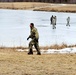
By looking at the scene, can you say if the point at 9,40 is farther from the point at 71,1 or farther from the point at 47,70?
the point at 71,1

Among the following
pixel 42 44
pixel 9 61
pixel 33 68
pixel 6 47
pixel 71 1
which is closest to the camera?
pixel 33 68

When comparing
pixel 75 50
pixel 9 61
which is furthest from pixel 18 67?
pixel 75 50

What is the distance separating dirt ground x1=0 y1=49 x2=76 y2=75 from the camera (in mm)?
10688

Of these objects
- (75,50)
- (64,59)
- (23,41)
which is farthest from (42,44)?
(64,59)

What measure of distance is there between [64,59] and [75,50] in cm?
291

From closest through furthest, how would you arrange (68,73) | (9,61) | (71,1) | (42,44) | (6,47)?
(68,73), (9,61), (6,47), (42,44), (71,1)

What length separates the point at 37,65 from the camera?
39.3 feet

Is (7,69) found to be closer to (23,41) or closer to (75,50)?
(75,50)

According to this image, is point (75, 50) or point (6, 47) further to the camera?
point (6, 47)

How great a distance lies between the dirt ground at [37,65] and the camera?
35.1 feet

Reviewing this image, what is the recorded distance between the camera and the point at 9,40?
21.0 meters

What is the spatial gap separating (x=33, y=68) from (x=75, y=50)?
521 centimetres

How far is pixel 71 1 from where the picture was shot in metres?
121

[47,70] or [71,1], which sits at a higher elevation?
[47,70]
